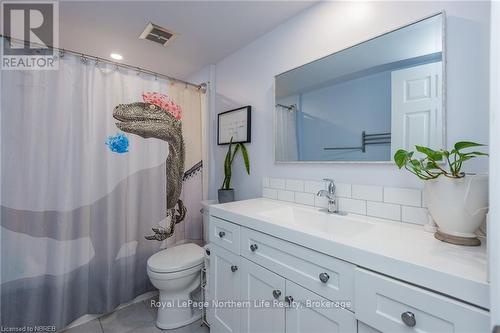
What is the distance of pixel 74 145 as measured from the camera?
1521mm

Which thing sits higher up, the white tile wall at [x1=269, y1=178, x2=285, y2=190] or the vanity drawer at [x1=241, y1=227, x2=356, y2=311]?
the white tile wall at [x1=269, y1=178, x2=285, y2=190]

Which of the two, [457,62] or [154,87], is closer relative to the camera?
[457,62]

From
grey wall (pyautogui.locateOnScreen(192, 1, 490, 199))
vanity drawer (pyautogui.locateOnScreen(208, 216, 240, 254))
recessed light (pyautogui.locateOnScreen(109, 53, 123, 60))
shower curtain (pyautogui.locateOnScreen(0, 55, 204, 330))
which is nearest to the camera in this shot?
grey wall (pyautogui.locateOnScreen(192, 1, 490, 199))

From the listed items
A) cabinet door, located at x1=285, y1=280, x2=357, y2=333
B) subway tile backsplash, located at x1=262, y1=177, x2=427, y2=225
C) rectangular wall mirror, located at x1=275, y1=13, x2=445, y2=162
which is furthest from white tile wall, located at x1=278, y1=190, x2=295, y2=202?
cabinet door, located at x1=285, y1=280, x2=357, y2=333

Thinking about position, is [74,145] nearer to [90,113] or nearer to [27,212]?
[90,113]

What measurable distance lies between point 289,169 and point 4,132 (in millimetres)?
1783

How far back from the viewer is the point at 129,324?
157cm

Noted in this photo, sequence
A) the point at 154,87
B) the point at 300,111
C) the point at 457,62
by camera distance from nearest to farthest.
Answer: the point at 457,62 < the point at 300,111 < the point at 154,87

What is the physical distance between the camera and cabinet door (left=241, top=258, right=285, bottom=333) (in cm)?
99

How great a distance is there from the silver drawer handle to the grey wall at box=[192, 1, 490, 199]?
614 mm

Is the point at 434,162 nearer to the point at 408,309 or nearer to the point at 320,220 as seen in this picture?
the point at 408,309

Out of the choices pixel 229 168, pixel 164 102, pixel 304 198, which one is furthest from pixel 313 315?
pixel 164 102

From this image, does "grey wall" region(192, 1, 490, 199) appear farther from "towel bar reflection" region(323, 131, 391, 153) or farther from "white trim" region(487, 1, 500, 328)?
"white trim" region(487, 1, 500, 328)

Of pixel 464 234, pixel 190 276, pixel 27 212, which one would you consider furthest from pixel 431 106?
pixel 27 212
